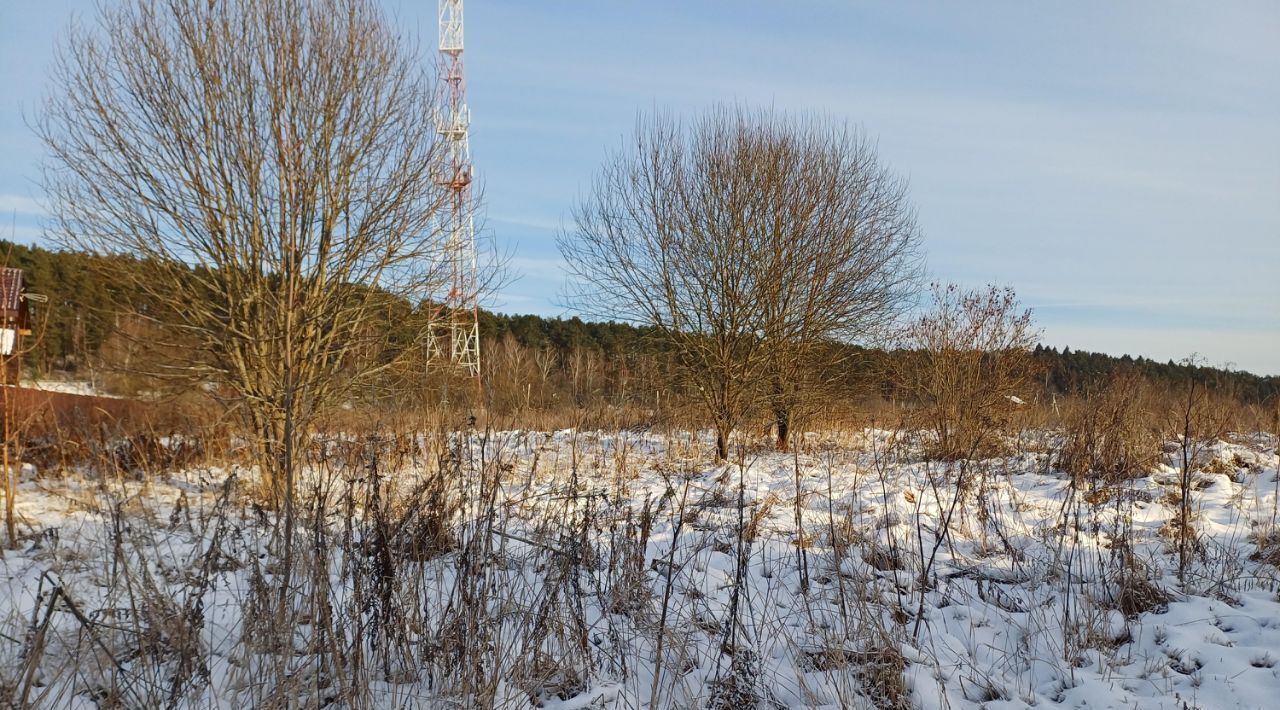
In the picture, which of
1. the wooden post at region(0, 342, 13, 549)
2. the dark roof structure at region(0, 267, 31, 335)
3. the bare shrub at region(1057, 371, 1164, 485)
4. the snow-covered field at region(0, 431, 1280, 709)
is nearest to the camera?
the snow-covered field at region(0, 431, 1280, 709)

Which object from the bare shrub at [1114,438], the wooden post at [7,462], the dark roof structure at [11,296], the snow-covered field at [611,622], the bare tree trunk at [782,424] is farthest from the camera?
the bare tree trunk at [782,424]

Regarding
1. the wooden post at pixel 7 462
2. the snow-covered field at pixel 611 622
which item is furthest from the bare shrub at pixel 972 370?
the wooden post at pixel 7 462

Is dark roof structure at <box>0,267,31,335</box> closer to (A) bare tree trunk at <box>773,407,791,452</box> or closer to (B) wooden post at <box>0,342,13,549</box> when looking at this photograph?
(B) wooden post at <box>0,342,13,549</box>

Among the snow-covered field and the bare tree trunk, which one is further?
the bare tree trunk

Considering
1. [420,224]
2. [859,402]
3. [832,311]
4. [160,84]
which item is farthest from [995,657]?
[859,402]

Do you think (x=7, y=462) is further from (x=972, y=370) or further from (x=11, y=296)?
(x=972, y=370)

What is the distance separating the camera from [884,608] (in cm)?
331

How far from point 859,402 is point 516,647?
A: 1133cm

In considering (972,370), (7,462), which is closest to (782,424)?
(972,370)

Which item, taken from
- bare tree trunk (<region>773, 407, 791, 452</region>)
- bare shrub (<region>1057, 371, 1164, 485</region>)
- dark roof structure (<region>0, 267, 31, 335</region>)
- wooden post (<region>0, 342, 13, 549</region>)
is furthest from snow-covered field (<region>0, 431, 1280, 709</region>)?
bare tree trunk (<region>773, 407, 791, 452</region>)

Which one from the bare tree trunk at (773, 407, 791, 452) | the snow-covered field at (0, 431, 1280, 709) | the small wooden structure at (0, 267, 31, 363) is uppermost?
the small wooden structure at (0, 267, 31, 363)

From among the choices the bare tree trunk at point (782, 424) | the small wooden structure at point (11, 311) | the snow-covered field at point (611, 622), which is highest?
the small wooden structure at point (11, 311)

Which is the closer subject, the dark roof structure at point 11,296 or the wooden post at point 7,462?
the wooden post at point 7,462

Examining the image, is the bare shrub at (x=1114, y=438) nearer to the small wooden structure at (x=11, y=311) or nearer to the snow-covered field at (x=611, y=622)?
the snow-covered field at (x=611, y=622)
